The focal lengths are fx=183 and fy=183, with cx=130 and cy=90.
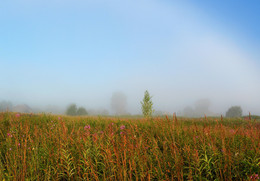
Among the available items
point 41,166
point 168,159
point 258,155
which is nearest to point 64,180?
point 41,166

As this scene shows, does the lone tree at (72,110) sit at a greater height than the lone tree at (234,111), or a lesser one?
greater

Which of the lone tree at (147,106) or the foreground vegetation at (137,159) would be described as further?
the lone tree at (147,106)

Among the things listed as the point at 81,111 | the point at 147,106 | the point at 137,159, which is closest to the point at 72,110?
the point at 81,111

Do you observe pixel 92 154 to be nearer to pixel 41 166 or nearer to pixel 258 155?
pixel 41 166

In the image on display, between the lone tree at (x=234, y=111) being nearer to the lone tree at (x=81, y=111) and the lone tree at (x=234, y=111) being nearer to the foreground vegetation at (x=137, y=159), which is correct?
the lone tree at (x=81, y=111)

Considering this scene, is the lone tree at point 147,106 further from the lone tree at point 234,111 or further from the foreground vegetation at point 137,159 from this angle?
the lone tree at point 234,111

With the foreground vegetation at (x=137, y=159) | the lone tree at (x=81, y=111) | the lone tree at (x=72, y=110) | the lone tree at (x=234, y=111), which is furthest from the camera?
the lone tree at (x=81, y=111)

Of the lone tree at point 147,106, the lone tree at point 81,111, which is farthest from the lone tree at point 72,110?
the lone tree at point 147,106

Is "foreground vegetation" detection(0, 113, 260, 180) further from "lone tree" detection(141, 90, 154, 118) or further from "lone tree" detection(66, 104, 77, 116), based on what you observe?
"lone tree" detection(66, 104, 77, 116)

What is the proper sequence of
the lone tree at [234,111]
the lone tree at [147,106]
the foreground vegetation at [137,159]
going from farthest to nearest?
the lone tree at [234,111]
the lone tree at [147,106]
the foreground vegetation at [137,159]

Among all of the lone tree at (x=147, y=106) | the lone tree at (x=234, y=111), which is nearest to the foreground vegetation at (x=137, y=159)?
the lone tree at (x=147, y=106)

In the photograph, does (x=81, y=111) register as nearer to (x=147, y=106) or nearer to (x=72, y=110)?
(x=72, y=110)

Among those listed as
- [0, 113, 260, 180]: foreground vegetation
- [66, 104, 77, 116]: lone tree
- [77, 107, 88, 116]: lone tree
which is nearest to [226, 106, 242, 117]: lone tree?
[77, 107, 88, 116]: lone tree

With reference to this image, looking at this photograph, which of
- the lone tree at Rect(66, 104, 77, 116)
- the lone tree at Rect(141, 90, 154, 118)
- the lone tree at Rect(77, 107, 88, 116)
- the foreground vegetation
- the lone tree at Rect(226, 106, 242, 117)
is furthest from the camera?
the lone tree at Rect(77, 107, 88, 116)
